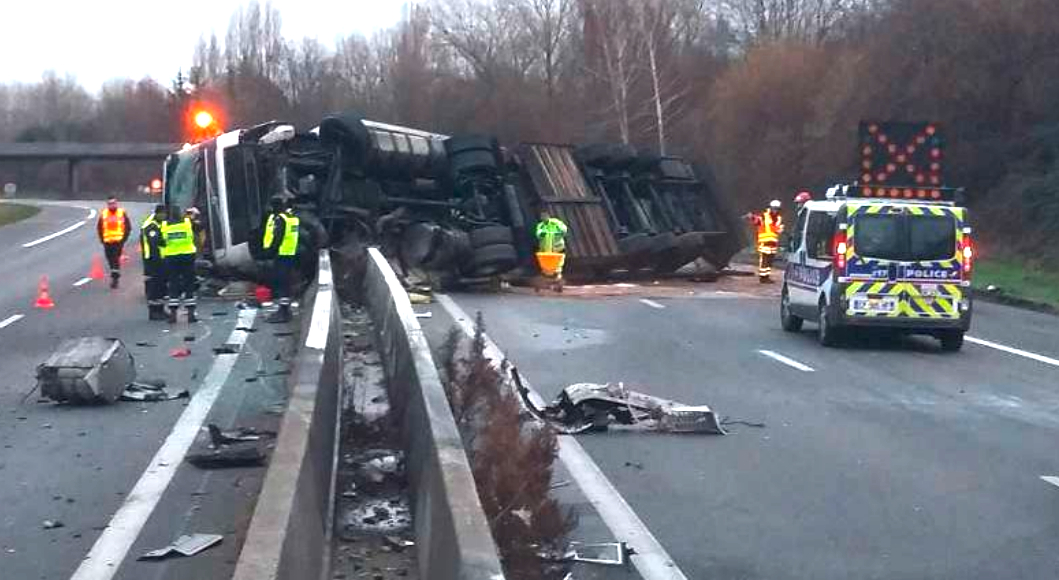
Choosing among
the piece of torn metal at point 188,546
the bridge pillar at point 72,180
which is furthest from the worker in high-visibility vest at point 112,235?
the bridge pillar at point 72,180

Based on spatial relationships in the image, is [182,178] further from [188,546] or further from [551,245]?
[188,546]

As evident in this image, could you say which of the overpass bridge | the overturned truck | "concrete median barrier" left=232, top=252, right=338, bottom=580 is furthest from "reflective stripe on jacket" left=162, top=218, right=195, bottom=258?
the overpass bridge

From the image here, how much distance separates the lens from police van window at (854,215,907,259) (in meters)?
21.2

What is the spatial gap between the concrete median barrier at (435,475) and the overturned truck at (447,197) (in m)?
14.8

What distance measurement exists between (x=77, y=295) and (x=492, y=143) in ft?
26.5

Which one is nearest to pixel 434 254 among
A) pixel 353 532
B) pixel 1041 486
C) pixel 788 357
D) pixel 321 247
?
pixel 321 247

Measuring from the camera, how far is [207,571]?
814 cm

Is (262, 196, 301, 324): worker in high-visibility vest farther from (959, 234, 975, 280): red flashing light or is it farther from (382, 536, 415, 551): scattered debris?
(382, 536, 415, 551): scattered debris

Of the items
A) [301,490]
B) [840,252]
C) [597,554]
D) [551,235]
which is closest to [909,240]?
[840,252]

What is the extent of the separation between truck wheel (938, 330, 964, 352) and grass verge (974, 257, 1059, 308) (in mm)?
8903

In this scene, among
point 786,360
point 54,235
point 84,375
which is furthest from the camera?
point 54,235

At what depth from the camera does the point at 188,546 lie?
870cm

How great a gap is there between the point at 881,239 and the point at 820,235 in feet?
3.67

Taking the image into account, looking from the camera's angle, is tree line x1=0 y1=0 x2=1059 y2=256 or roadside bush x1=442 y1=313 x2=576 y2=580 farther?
tree line x1=0 y1=0 x2=1059 y2=256
